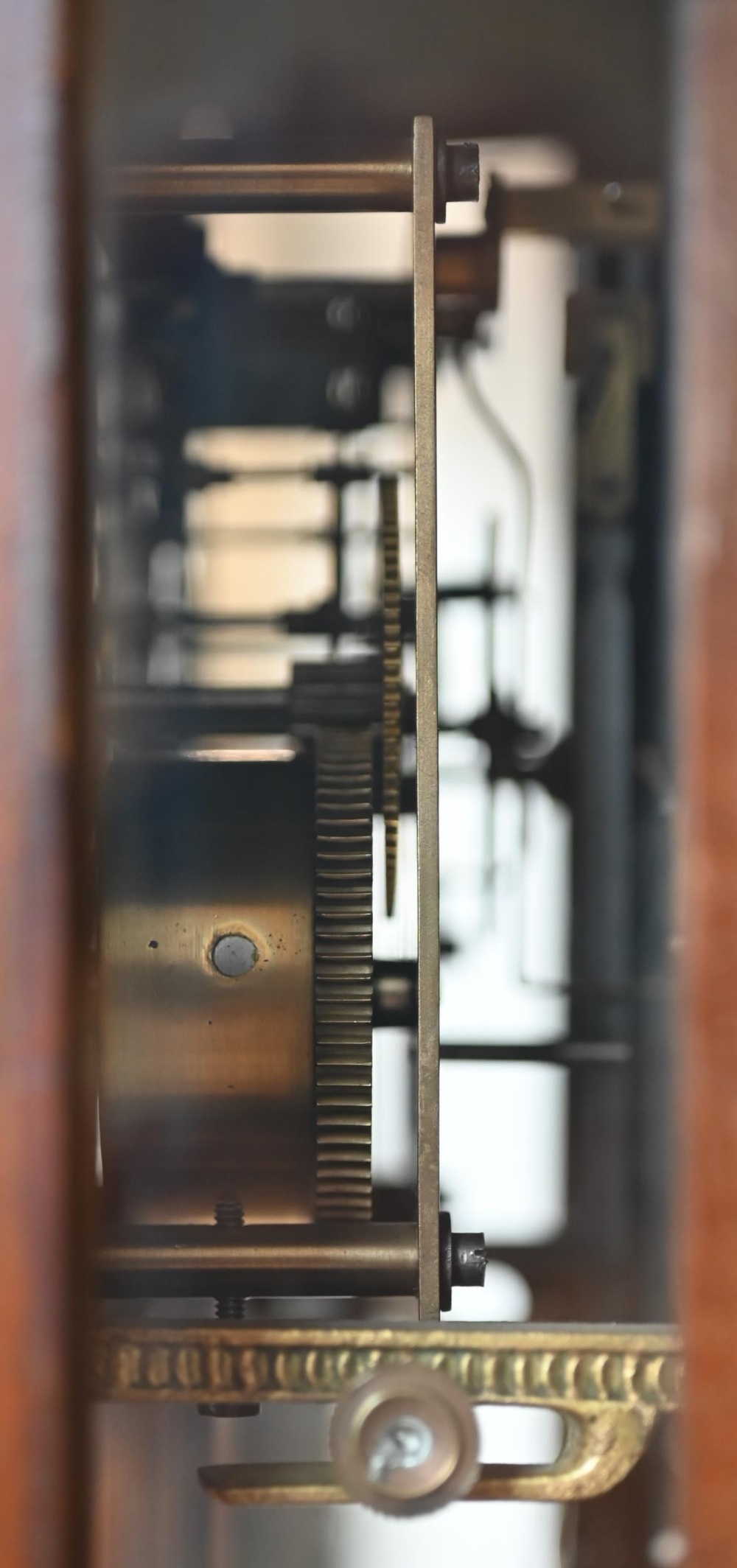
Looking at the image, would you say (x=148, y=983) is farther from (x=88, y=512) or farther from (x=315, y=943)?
(x=88, y=512)

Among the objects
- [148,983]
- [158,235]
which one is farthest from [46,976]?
[158,235]

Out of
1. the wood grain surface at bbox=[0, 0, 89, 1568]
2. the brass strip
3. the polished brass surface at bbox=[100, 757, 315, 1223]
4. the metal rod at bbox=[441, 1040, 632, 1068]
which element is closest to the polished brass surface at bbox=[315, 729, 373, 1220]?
the polished brass surface at bbox=[100, 757, 315, 1223]

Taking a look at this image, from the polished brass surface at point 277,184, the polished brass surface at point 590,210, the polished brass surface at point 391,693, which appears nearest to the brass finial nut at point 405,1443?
the polished brass surface at point 391,693

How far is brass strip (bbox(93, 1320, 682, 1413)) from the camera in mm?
602

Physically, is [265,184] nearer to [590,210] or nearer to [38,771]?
[38,771]

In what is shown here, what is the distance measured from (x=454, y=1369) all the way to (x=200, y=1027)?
0.21m

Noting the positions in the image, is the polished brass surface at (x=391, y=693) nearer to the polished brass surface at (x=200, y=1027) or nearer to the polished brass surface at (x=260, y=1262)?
the polished brass surface at (x=200, y=1027)

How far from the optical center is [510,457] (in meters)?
1.41

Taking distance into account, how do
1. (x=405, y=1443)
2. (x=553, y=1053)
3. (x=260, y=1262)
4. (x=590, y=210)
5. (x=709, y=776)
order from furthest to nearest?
(x=553, y=1053) → (x=590, y=210) → (x=260, y=1262) → (x=405, y=1443) → (x=709, y=776)

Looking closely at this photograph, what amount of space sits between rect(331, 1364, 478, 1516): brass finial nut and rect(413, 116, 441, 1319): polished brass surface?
0.06 metres

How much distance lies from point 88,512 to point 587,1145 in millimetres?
1068

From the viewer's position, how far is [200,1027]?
73 cm

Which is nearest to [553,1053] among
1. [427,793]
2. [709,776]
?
[427,793]

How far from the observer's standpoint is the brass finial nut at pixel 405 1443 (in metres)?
0.55
